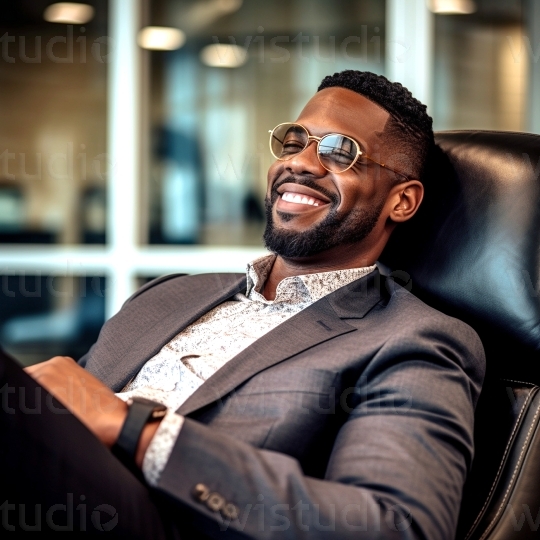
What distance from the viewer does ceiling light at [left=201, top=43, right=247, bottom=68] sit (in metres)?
3.33

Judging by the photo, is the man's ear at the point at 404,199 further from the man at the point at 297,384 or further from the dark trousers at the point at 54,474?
the dark trousers at the point at 54,474

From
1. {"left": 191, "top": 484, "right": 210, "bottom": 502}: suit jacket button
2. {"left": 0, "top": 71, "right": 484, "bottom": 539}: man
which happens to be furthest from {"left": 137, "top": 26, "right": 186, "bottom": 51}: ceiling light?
{"left": 191, "top": 484, "right": 210, "bottom": 502}: suit jacket button

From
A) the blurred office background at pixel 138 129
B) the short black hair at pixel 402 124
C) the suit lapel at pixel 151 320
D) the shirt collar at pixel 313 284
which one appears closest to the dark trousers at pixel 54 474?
the suit lapel at pixel 151 320

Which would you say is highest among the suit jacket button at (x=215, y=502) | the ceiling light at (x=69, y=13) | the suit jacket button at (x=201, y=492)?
the ceiling light at (x=69, y=13)

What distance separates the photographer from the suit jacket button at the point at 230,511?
0.99m

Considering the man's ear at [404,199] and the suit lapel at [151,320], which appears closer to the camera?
the suit lapel at [151,320]

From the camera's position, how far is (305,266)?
5.43 ft

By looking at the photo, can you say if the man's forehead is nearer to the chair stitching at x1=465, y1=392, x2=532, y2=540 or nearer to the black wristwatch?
the chair stitching at x1=465, y1=392, x2=532, y2=540

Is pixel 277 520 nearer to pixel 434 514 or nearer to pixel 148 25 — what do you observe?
pixel 434 514

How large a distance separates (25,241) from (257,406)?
2543mm

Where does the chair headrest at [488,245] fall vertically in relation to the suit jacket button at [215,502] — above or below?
above

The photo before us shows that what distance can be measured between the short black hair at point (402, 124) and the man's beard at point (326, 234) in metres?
0.13

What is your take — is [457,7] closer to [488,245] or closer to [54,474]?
[488,245]

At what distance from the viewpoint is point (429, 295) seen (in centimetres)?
149
